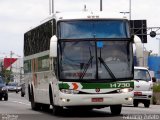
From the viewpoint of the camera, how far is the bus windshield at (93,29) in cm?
2177

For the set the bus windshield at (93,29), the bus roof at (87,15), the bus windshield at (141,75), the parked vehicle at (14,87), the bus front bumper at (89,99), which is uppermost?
the bus roof at (87,15)

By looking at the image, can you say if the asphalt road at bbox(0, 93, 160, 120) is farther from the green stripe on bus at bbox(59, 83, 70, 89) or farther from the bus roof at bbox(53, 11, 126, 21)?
the bus roof at bbox(53, 11, 126, 21)

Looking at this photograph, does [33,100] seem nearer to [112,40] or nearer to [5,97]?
[112,40]

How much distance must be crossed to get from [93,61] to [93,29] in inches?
46.6

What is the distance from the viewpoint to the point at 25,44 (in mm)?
31047

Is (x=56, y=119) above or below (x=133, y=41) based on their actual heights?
below

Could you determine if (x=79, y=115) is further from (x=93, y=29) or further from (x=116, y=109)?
(x=93, y=29)

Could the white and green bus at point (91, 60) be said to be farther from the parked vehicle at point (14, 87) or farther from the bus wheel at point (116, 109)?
the parked vehicle at point (14, 87)

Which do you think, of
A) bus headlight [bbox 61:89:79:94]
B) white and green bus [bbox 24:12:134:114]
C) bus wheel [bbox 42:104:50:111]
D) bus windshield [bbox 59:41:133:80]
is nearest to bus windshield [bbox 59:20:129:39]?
white and green bus [bbox 24:12:134:114]

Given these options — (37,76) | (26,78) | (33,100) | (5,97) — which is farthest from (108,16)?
(5,97)

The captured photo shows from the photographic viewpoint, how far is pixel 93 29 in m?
22.0

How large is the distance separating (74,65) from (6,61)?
130 m

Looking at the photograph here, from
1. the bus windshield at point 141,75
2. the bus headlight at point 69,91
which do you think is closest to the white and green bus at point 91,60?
the bus headlight at point 69,91

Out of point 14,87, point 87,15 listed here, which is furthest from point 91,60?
point 14,87
